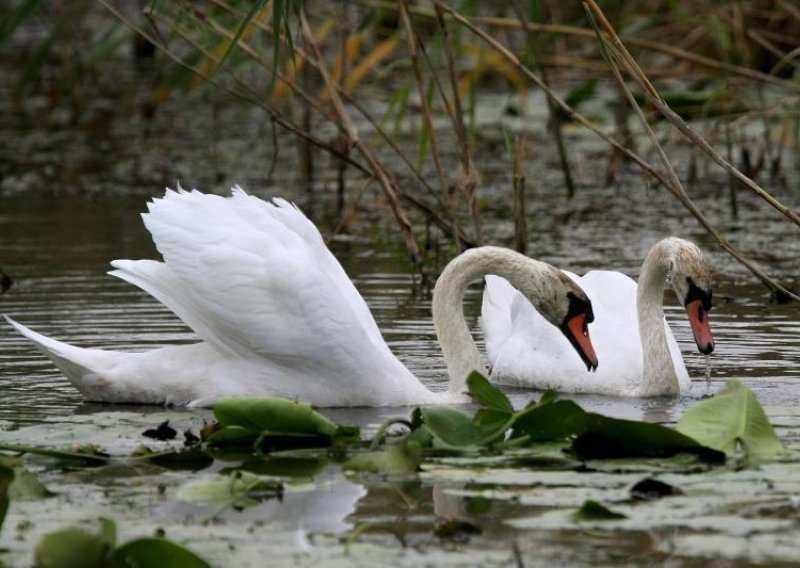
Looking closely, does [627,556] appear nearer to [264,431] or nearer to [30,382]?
[264,431]

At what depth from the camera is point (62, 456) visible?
6.05 m

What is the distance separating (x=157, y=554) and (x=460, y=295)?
138 inches

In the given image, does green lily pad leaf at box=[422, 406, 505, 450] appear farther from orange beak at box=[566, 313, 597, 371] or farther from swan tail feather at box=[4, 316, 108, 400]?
swan tail feather at box=[4, 316, 108, 400]

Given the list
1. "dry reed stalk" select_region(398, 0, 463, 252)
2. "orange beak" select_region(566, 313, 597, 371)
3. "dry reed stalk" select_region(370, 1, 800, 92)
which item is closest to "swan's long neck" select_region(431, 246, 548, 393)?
"orange beak" select_region(566, 313, 597, 371)

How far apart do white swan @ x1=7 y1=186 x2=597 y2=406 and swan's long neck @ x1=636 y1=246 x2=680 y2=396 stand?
0.96 feet

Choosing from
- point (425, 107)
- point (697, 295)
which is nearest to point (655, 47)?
point (425, 107)

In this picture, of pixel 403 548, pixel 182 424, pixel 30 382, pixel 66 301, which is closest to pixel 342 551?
pixel 403 548

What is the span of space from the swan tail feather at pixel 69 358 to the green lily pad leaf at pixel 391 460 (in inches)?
76.3

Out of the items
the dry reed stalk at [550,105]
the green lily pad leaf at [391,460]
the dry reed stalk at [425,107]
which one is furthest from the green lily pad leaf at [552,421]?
the dry reed stalk at [550,105]

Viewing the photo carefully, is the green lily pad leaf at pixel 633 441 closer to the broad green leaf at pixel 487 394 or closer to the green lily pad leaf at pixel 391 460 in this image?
the broad green leaf at pixel 487 394

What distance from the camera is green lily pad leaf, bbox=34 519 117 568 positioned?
449 cm

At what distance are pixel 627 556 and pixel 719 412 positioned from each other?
4.78 ft

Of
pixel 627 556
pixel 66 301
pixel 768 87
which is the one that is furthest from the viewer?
pixel 768 87

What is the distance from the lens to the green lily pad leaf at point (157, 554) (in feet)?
15.0
